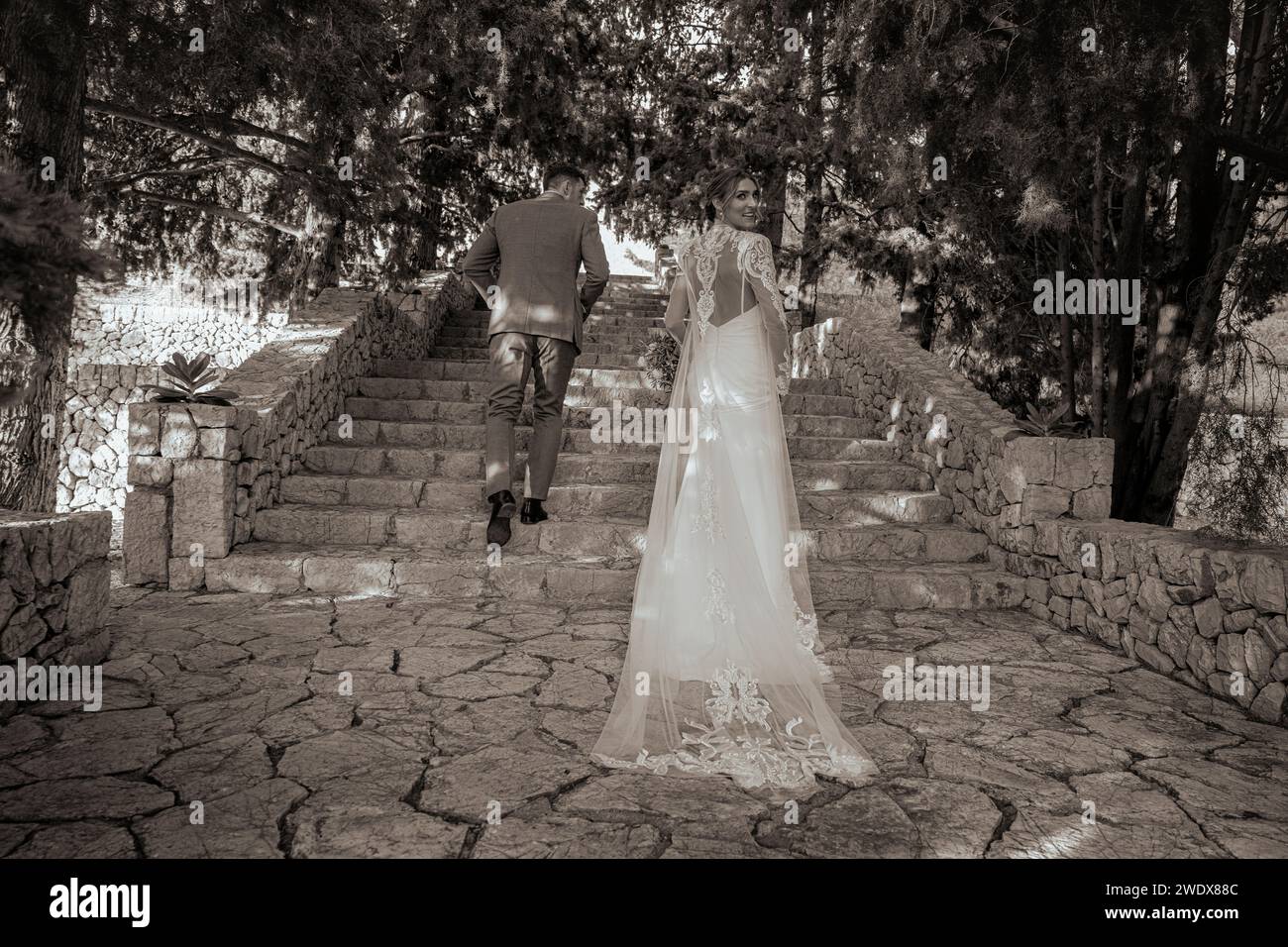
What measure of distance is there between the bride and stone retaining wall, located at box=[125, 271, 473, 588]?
2903 mm

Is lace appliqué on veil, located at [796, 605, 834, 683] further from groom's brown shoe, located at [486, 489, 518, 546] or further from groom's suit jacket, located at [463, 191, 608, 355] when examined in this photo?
groom's suit jacket, located at [463, 191, 608, 355]

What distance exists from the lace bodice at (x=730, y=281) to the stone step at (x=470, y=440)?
10.2 ft

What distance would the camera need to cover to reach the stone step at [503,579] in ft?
15.5

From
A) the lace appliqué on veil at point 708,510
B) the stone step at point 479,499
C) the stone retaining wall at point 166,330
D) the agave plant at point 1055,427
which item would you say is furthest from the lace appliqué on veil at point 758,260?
the stone retaining wall at point 166,330

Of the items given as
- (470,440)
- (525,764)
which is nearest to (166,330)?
(470,440)

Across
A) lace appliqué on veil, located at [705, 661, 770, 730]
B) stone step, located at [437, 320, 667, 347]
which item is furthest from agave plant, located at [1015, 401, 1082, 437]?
stone step, located at [437, 320, 667, 347]

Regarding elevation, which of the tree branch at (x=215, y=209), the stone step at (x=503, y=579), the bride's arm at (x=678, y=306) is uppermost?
the tree branch at (x=215, y=209)

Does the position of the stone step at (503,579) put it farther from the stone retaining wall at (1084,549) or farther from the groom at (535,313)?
the stone retaining wall at (1084,549)

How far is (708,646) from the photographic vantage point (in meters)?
3.25

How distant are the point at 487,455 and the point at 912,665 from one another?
2.73 m

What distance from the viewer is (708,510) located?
341cm

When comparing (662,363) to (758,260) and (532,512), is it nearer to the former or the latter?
(532,512)

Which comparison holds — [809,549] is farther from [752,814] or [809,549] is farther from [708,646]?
[752,814]

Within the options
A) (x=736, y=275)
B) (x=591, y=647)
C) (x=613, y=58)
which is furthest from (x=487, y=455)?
(x=613, y=58)
